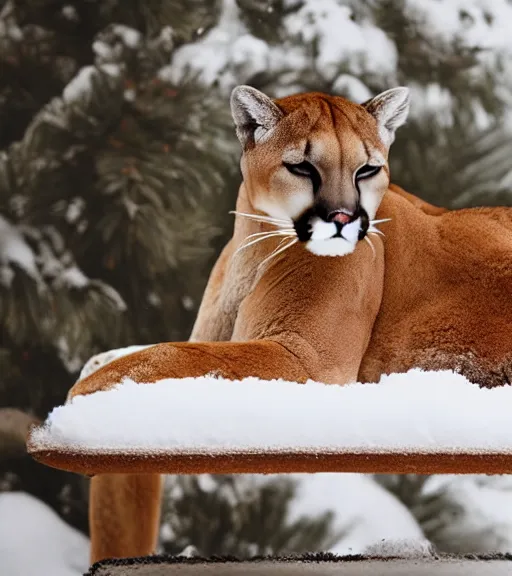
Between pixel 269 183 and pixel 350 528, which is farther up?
pixel 269 183

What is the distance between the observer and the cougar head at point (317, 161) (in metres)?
0.92

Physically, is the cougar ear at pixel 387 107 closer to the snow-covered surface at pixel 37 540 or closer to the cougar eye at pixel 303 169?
the cougar eye at pixel 303 169

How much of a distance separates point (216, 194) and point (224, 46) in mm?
257

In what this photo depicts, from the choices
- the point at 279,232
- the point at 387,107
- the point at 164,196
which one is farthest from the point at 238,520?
the point at 387,107

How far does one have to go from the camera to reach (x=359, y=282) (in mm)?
944

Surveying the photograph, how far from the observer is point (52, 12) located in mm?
1437

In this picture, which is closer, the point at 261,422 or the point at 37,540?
the point at 261,422

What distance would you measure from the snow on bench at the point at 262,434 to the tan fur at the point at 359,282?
0.14m

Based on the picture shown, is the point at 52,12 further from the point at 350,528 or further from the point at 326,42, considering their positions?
the point at 350,528

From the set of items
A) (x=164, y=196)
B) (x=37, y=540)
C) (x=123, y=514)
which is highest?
(x=164, y=196)


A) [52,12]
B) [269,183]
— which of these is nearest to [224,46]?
[52,12]

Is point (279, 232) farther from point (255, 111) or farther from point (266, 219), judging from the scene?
point (255, 111)

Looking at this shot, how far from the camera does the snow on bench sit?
664mm

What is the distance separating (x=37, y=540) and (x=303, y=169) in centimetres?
89
